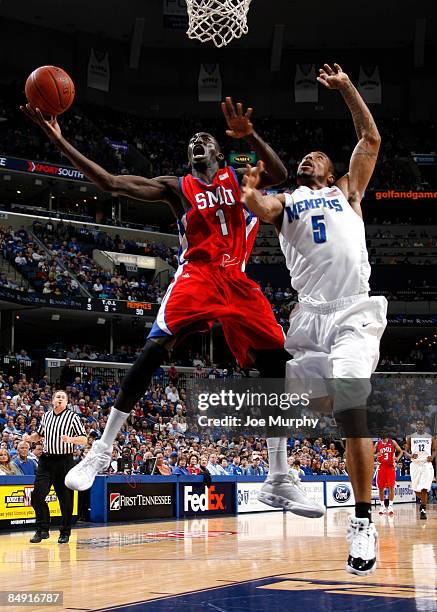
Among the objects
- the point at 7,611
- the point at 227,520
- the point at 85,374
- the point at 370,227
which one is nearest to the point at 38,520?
the point at 7,611

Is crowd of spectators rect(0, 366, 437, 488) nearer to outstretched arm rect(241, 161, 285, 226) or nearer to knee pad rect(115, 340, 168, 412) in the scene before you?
knee pad rect(115, 340, 168, 412)

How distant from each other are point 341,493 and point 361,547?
20.0m

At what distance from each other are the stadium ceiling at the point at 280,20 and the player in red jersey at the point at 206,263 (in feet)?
112

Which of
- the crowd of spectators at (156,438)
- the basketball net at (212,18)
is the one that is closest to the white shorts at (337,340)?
the basketball net at (212,18)

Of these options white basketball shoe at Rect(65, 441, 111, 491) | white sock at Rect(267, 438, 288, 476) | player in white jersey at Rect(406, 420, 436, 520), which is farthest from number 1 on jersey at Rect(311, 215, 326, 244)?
player in white jersey at Rect(406, 420, 436, 520)

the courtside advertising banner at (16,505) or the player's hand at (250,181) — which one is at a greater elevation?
the player's hand at (250,181)

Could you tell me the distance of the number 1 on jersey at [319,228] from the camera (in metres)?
5.57

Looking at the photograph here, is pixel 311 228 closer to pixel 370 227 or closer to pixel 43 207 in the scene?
pixel 43 207

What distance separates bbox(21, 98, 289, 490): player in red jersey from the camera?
542cm

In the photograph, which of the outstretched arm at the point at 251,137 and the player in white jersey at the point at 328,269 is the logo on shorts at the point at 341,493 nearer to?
the player in white jersey at the point at 328,269

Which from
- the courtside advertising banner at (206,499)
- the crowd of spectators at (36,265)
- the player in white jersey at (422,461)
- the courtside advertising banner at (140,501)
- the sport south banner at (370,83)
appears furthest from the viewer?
the sport south banner at (370,83)

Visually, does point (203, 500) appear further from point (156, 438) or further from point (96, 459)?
point (96, 459)

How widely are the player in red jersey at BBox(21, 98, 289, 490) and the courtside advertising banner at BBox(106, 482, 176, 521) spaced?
12275mm

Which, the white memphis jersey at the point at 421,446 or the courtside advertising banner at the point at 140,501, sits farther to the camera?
the white memphis jersey at the point at 421,446
